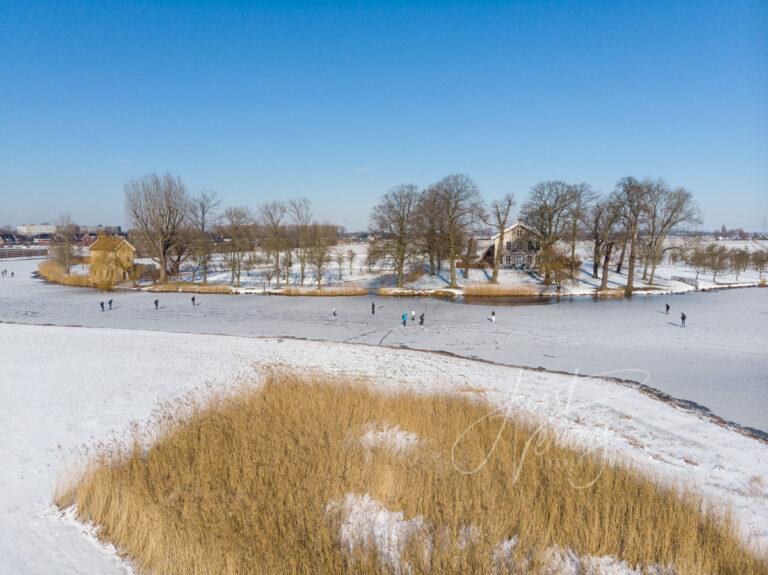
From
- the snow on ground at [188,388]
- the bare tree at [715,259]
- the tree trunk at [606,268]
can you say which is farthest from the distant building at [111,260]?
the bare tree at [715,259]

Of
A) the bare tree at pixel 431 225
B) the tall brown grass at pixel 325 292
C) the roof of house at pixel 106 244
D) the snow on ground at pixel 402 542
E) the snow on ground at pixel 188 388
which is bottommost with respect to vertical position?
the snow on ground at pixel 188 388

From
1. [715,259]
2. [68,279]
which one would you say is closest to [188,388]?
[68,279]

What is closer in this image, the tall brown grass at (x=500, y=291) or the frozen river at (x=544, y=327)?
the frozen river at (x=544, y=327)

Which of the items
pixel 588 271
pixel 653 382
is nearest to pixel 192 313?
pixel 653 382

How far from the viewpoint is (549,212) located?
1800 inches

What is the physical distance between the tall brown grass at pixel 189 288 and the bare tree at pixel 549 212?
32709mm

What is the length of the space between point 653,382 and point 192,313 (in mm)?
27307

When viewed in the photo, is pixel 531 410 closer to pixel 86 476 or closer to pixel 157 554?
pixel 157 554

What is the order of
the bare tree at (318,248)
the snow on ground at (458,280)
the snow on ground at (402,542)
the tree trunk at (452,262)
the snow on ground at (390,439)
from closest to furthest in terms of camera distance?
the snow on ground at (402,542) → the snow on ground at (390,439) → the snow on ground at (458,280) → the tree trunk at (452,262) → the bare tree at (318,248)

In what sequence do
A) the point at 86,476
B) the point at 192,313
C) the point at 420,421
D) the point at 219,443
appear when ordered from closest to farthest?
the point at 86,476
the point at 219,443
the point at 420,421
the point at 192,313

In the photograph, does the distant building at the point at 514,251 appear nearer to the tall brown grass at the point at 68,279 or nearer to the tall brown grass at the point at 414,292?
the tall brown grass at the point at 414,292

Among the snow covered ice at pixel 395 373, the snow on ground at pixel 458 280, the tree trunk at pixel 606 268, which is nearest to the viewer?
the snow covered ice at pixel 395 373

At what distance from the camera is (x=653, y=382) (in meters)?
14.2

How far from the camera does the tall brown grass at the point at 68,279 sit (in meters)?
44.3
